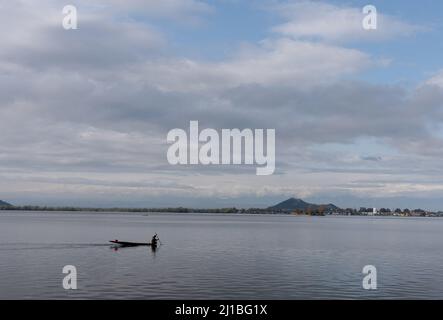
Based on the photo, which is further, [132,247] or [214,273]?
[132,247]

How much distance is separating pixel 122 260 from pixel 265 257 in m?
26.5

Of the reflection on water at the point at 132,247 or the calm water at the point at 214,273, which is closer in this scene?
the calm water at the point at 214,273

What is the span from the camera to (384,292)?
5972cm

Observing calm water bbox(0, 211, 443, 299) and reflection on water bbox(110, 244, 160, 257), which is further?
reflection on water bbox(110, 244, 160, 257)

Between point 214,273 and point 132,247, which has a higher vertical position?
point 214,273

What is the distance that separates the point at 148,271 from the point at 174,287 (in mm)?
13923

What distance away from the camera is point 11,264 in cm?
7919
